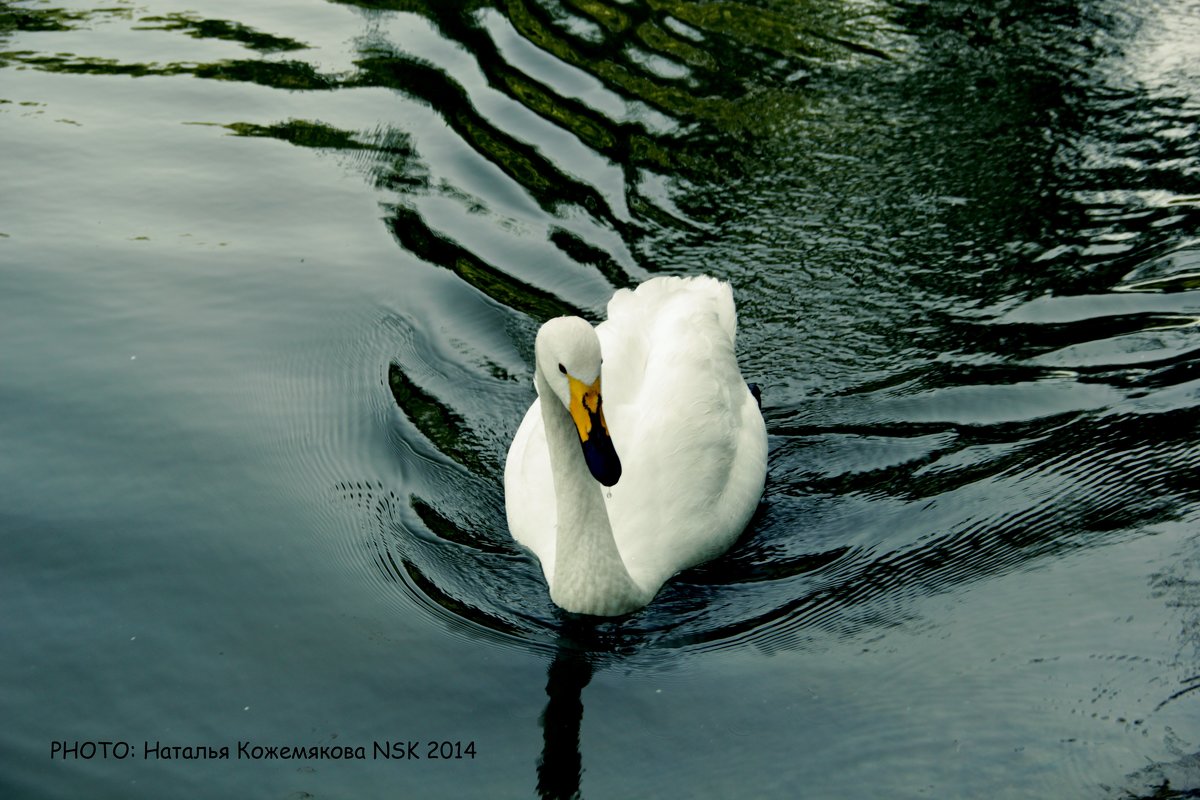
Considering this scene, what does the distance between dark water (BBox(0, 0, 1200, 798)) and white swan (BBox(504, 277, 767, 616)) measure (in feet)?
0.81

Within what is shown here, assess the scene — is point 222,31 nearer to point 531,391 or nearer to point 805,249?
point 805,249

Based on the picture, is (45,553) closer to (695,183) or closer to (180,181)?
(180,181)

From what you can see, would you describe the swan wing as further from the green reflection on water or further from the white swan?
the green reflection on water

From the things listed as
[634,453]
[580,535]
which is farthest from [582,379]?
[634,453]

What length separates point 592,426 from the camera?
637 cm

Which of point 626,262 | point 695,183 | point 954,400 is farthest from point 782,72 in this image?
point 954,400

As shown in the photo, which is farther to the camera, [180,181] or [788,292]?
[180,181]

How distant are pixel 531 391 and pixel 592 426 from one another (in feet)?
8.73

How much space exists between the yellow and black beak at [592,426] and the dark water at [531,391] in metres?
1.05

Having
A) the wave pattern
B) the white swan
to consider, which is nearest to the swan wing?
the white swan

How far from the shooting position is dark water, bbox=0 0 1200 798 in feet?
20.0

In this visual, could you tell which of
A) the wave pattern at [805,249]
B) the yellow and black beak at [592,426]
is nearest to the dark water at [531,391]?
the wave pattern at [805,249]

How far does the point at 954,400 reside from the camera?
27.9 feet

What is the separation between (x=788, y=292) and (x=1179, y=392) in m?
2.75
